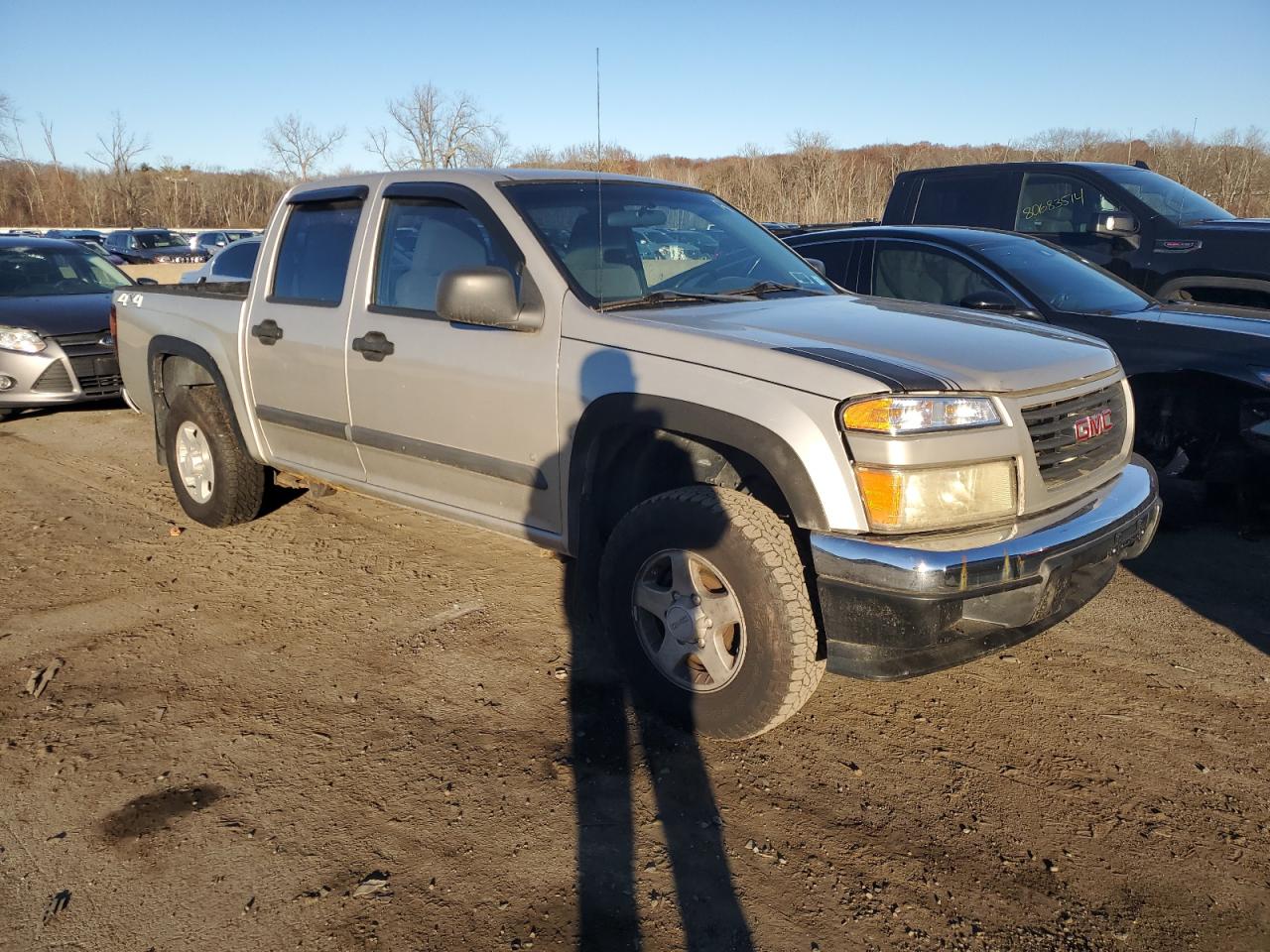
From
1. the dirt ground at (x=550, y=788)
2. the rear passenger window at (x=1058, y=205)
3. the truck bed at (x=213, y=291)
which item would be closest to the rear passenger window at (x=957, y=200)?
the rear passenger window at (x=1058, y=205)

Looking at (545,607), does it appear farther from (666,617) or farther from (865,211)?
(865,211)

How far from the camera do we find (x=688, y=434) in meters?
3.00

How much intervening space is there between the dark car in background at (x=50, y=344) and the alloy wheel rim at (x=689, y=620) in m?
6.52

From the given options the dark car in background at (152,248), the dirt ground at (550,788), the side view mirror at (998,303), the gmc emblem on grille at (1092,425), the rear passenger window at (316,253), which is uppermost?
the dark car in background at (152,248)

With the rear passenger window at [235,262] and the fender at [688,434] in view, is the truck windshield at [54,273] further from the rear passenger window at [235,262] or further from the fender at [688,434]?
the fender at [688,434]

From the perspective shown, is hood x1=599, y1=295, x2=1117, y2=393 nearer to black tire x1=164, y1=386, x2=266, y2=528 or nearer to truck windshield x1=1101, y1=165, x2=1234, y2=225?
black tire x1=164, y1=386, x2=266, y2=528

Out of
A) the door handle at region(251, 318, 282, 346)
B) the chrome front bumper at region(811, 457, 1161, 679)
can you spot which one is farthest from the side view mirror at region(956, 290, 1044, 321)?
the door handle at region(251, 318, 282, 346)

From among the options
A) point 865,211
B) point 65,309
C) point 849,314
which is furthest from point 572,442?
point 865,211

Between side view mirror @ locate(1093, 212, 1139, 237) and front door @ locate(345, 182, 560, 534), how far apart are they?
5432 mm

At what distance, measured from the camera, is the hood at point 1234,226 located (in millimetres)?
6766

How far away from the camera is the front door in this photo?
3422mm

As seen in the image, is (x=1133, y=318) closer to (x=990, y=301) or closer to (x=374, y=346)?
(x=990, y=301)

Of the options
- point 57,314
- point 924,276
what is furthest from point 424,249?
point 57,314

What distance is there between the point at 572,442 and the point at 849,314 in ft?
3.72
